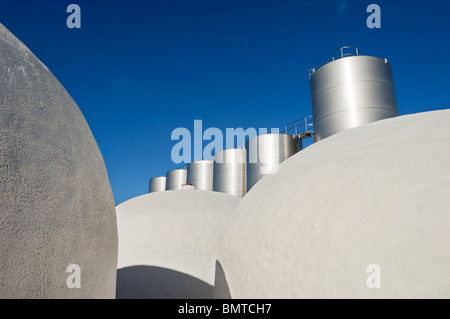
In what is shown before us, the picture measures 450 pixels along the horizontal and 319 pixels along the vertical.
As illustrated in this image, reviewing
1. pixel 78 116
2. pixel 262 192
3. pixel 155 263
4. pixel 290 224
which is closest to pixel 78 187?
pixel 78 116

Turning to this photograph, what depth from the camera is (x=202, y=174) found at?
26.9 m

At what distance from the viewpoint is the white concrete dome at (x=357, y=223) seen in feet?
7.74

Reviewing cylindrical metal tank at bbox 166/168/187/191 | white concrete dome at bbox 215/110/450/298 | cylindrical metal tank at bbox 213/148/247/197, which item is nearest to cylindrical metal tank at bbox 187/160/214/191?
cylindrical metal tank at bbox 166/168/187/191

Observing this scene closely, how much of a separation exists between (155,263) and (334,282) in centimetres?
396

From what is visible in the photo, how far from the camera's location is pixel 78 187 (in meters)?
2.33

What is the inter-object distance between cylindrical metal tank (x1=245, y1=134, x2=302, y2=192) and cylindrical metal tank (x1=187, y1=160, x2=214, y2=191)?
32.0 ft

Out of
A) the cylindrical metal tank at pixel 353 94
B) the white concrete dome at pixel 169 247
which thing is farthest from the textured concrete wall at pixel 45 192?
the cylindrical metal tank at pixel 353 94

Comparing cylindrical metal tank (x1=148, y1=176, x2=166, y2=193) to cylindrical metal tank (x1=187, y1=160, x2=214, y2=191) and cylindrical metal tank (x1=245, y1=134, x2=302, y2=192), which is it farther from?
cylindrical metal tank (x1=245, y1=134, x2=302, y2=192)

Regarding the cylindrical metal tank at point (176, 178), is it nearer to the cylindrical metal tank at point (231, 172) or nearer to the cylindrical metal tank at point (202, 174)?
the cylindrical metal tank at point (202, 174)

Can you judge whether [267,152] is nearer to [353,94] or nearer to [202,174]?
[353,94]

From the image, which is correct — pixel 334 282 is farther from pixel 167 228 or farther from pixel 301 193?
pixel 167 228

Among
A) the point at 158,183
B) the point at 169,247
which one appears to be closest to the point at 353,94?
the point at 169,247

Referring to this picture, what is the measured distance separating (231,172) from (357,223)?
1885 centimetres

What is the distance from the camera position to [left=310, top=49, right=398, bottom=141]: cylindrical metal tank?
11797 mm
